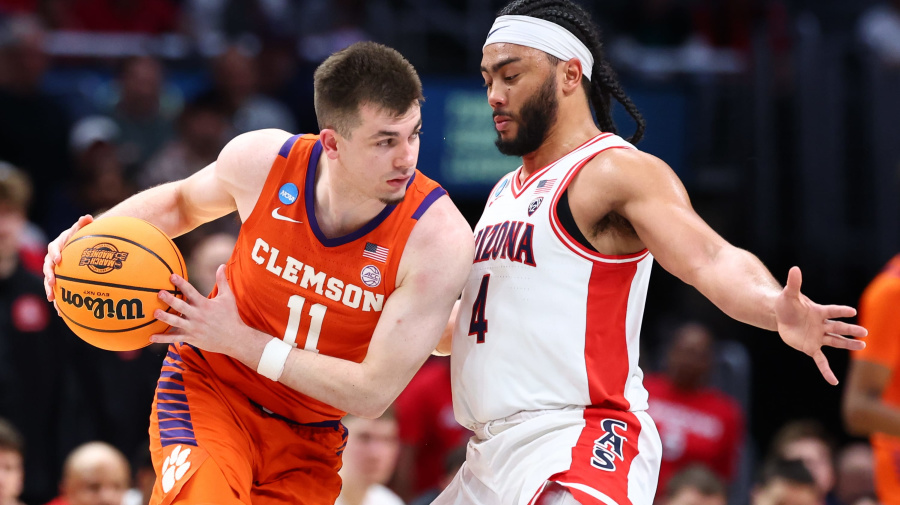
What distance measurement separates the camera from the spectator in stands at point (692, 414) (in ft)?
28.8

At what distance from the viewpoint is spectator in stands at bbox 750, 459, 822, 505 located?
7.47 m

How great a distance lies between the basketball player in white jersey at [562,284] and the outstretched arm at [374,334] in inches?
10.6

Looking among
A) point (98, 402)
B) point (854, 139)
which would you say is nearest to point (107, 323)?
point (98, 402)

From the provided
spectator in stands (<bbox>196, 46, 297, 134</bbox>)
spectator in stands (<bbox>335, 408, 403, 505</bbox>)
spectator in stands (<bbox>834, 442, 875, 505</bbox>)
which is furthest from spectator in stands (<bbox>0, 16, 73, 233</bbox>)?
spectator in stands (<bbox>834, 442, 875, 505</bbox>)

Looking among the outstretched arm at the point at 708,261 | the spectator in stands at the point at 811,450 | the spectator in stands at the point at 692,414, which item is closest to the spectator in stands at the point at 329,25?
the spectator in stands at the point at 692,414

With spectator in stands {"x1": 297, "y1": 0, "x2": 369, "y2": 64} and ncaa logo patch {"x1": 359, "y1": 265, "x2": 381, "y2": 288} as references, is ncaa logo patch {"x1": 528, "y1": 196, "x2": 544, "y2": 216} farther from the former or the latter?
spectator in stands {"x1": 297, "y1": 0, "x2": 369, "y2": 64}

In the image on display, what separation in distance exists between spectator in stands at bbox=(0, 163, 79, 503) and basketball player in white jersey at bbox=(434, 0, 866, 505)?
13.5ft

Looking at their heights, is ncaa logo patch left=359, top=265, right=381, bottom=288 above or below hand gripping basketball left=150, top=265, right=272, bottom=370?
above

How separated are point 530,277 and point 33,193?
6312mm

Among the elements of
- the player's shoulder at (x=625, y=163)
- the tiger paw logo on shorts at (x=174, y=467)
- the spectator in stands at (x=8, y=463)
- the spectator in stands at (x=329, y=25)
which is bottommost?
the spectator in stands at (x=8, y=463)

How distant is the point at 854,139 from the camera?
1052cm

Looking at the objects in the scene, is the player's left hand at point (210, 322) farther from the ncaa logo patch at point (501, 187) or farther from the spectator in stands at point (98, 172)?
the spectator in stands at point (98, 172)

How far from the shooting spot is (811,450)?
8.82m

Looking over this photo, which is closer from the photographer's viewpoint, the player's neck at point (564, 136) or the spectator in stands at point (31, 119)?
the player's neck at point (564, 136)
